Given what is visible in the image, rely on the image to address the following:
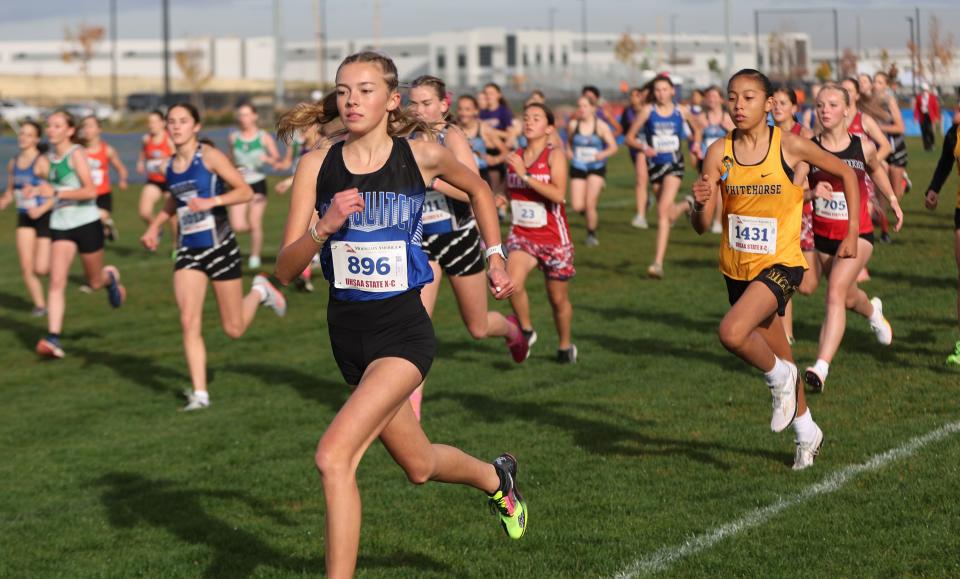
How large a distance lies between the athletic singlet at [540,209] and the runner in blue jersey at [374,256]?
5.19 metres

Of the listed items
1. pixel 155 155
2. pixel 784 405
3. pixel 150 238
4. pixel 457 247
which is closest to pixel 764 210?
pixel 784 405

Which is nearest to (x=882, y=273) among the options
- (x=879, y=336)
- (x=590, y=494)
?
(x=879, y=336)

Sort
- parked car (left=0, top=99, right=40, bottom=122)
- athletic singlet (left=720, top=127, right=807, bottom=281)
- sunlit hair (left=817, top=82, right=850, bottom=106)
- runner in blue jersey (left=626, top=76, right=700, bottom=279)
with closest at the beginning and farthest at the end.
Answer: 1. athletic singlet (left=720, top=127, right=807, bottom=281)
2. sunlit hair (left=817, top=82, right=850, bottom=106)
3. runner in blue jersey (left=626, top=76, right=700, bottom=279)
4. parked car (left=0, top=99, right=40, bottom=122)

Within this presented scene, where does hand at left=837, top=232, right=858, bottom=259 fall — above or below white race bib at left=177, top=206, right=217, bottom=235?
below

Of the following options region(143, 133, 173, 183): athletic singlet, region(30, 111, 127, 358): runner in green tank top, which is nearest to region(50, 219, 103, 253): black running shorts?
region(30, 111, 127, 358): runner in green tank top

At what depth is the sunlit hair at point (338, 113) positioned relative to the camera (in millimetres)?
4988

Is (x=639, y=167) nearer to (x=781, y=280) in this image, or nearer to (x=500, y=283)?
(x=781, y=280)

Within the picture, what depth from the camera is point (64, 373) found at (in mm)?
11836

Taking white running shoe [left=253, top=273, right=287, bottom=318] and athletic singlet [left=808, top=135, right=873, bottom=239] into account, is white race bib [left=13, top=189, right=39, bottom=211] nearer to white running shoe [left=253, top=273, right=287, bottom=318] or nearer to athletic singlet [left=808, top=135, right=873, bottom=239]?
white running shoe [left=253, top=273, right=287, bottom=318]

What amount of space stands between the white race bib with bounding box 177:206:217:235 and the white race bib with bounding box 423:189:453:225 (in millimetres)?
1870

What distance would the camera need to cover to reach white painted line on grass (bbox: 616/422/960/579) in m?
5.55

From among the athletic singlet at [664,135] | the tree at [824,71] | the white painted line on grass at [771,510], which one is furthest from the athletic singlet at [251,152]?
the tree at [824,71]

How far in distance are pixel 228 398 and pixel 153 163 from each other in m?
8.80

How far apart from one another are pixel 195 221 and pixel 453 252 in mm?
2165
